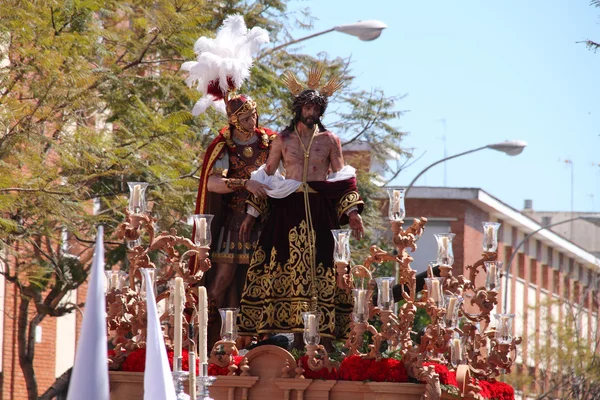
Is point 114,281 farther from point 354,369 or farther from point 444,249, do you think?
point 444,249

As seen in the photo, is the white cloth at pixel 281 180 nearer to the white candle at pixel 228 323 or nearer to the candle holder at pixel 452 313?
the white candle at pixel 228 323

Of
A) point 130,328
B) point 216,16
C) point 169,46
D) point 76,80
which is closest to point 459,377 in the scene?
point 130,328

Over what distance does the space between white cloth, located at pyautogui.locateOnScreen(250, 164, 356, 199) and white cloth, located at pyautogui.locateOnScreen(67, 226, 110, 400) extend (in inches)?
221

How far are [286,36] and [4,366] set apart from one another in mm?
8037

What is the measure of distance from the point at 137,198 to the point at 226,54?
216cm

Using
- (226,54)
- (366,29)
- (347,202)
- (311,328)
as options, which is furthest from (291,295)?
(366,29)

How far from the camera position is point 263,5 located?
22.7m

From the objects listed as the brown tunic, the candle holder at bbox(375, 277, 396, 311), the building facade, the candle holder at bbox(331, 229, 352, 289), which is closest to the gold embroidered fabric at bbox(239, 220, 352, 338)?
the candle holder at bbox(331, 229, 352, 289)

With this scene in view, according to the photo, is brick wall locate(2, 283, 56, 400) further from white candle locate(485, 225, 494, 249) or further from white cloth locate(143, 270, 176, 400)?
white cloth locate(143, 270, 176, 400)

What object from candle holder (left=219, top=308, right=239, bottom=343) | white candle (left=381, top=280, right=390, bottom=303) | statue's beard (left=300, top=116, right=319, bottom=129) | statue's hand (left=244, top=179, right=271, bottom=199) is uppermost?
statue's beard (left=300, top=116, right=319, bottom=129)

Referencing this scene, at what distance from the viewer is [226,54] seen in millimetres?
13703

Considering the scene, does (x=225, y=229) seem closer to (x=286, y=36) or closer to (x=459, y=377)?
(x=459, y=377)

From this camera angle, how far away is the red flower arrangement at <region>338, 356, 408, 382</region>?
37.5 feet

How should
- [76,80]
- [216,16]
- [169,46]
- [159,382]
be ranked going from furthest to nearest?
[216,16]
[169,46]
[76,80]
[159,382]
